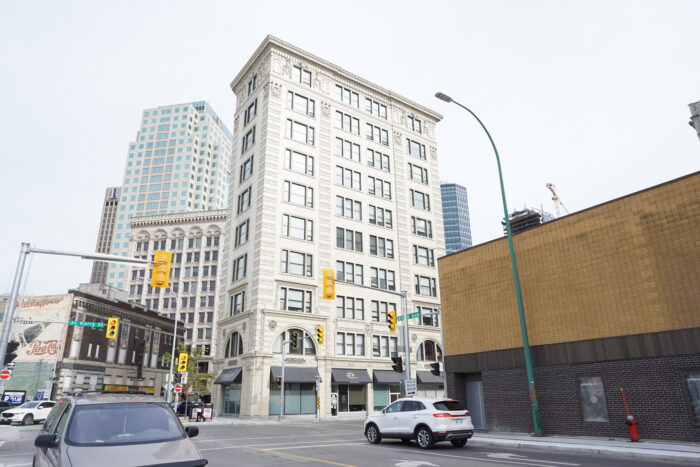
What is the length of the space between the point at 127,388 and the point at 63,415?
58.6m

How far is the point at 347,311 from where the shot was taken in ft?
155

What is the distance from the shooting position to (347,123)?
5428 cm

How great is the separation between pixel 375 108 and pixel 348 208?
49.8ft

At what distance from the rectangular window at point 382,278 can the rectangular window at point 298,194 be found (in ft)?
33.8

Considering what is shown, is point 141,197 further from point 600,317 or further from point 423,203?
point 600,317

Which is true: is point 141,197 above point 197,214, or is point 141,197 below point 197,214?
above

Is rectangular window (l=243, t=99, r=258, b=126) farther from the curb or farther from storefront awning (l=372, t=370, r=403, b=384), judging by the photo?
the curb

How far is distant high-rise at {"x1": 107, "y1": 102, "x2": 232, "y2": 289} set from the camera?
5276 inches

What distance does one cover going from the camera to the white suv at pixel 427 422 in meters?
15.6

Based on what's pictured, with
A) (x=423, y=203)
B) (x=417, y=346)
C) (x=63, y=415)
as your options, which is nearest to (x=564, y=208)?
(x=423, y=203)

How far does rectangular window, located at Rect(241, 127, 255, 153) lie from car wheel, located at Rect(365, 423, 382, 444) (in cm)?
3788

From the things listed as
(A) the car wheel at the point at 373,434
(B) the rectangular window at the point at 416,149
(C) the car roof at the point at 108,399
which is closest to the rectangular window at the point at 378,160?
(B) the rectangular window at the point at 416,149

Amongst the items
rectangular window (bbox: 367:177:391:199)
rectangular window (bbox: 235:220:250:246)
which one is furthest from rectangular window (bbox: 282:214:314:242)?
rectangular window (bbox: 367:177:391:199)

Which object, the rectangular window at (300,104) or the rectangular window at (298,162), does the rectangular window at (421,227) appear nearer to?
the rectangular window at (298,162)
